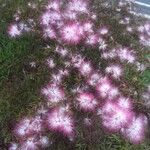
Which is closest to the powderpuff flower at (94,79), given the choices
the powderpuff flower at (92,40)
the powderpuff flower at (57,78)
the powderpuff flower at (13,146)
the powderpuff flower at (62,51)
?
the powderpuff flower at (57,78)

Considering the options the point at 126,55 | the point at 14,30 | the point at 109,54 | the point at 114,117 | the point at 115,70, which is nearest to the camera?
the point at 114,117

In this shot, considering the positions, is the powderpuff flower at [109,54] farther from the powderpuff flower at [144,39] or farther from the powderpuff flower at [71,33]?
the powderpuff flower at [144,39]

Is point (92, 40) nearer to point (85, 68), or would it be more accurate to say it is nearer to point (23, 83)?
point (85, 68)

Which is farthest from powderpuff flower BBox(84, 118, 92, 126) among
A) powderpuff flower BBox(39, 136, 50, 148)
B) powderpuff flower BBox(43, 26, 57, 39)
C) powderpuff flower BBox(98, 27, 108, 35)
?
powderpuff flower BBox(98, 27, 108, 35)

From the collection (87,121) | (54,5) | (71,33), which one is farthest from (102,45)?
(87,121)

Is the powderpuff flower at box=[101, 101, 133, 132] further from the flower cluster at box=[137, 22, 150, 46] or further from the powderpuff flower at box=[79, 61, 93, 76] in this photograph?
the flower cluster at box=[137, 22, 150, 46]

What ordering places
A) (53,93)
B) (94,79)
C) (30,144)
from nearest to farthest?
(30,144), (53,93), (94,79)
